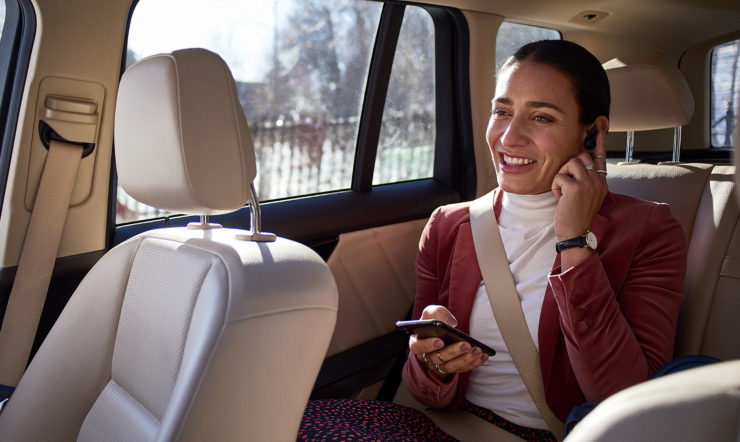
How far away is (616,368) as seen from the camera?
148 cm

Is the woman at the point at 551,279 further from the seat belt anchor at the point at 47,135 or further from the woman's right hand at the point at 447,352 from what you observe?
the seat belt anchor at the point at 47,135

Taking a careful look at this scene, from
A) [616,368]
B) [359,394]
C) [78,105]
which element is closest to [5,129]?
[78,105]

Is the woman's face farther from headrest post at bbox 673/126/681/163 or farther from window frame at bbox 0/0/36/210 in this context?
window frame at bbox 0/0/36/210

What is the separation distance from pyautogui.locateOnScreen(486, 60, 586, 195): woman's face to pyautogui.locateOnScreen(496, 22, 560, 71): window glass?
1.38 metres

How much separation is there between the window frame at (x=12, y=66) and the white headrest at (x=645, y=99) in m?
1.68

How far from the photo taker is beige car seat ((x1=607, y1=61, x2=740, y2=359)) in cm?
176

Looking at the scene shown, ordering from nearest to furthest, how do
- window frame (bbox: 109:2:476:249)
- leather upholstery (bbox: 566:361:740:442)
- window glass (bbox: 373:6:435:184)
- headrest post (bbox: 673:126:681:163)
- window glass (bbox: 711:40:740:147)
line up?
1. leather upholstery (bbox: 566:361:740:442)
2. headrest post (bbox: 673:126:681:163)
3. window frame (bbox: 109:2:476:249)
4. window glass (bbox: 373:6:435:184)
5. window glass (bbox: 711:40:740:147)

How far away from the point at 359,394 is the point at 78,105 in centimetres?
132

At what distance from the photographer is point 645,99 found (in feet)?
6.75

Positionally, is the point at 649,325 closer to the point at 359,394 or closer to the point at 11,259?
the point at 359,394

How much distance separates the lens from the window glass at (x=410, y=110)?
2912 mm

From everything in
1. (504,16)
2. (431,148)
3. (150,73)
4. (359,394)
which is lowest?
(359,394)

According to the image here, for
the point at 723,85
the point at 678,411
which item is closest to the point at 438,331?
the point at 678,411

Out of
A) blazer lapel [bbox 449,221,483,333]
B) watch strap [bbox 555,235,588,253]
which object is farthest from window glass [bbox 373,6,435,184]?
watch strap [bbox 555,235,588,253]
